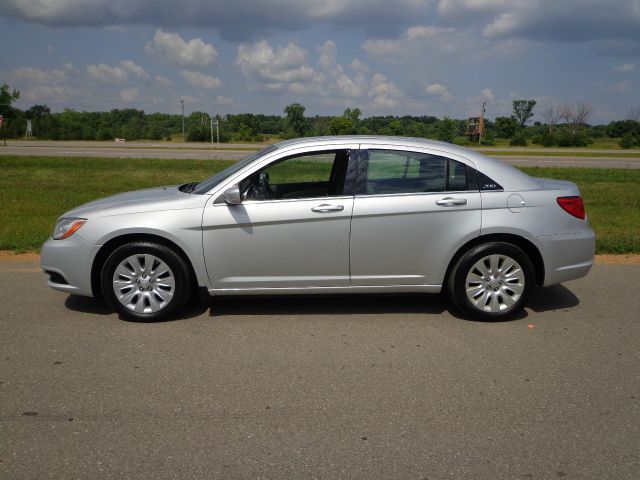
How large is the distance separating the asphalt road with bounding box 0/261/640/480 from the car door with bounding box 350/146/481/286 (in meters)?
0.49

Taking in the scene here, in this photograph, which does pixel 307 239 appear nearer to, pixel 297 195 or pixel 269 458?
pixel 297 195

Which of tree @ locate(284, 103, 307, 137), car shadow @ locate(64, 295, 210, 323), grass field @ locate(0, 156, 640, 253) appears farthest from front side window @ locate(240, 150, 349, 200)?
tree @ locate(284, 103, 307, 137)

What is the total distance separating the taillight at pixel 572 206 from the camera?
17.0 ft

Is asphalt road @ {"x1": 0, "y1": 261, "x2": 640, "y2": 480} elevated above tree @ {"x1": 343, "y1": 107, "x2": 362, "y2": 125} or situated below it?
below

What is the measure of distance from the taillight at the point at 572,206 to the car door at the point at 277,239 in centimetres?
196

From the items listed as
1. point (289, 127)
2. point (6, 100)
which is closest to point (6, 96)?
point (6, 100)

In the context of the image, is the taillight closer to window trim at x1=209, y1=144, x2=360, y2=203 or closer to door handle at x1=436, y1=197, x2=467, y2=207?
door handle at x1=436, y1=197, x2=467, y2=207

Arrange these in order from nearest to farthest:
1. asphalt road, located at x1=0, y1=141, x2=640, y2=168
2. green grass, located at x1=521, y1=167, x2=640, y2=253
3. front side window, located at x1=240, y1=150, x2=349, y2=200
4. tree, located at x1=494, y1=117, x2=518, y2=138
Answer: front side window, located at x1=240, y1=150, x2=349, y2=200 < green grass, located at x1=521, y1=167, x2=640, y2=253 < asphalt road, located at x1=0, y1=141, x2=640, y2=168 < tree, located at x1=494, y1=117, x2=518, y2=138

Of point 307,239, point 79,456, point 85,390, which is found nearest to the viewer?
point 79,456

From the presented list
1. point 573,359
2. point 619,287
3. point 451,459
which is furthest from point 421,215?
point 619,287

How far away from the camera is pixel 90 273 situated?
5.02m

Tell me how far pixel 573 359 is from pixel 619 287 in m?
2.46

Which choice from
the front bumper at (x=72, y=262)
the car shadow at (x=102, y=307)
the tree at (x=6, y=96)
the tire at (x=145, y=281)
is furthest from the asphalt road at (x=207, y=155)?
the tire at (x=145, y=281)

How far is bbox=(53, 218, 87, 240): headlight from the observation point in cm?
504
